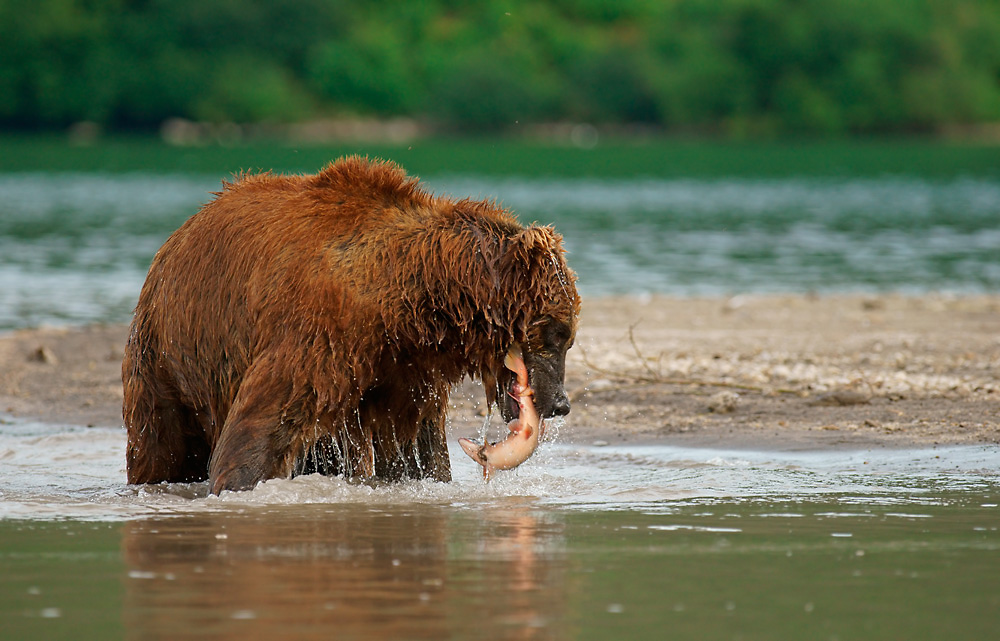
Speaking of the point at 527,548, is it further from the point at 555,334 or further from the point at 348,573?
the point at 555,334

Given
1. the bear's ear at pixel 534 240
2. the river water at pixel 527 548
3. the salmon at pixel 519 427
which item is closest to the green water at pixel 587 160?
the river water at pixel 527 548

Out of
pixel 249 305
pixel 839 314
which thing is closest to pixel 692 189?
pixel 839 314

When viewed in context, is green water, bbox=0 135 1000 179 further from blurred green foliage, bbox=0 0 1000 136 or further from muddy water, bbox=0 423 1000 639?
muddy water, bbox=0 423 1000 639

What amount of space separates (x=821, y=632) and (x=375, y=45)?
15496 cm

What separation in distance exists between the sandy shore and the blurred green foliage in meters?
108

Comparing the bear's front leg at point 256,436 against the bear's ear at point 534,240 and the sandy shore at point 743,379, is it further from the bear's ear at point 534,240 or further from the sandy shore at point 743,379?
A: the sandy shore at point 743,379

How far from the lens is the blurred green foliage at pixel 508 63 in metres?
120

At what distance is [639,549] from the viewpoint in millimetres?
5941

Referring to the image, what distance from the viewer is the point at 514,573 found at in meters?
5.49

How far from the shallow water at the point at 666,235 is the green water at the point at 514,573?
1691 millimetres

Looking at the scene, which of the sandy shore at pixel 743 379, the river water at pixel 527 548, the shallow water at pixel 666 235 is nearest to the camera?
the river water at pixel 527 548

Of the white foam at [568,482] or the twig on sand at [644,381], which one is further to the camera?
the twig on sand at [644,381]

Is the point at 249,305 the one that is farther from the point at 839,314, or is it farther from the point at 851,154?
the point at 851,154

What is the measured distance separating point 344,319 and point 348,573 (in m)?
1.28
